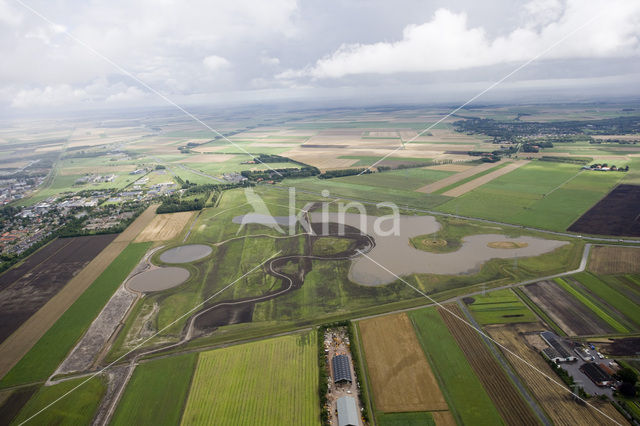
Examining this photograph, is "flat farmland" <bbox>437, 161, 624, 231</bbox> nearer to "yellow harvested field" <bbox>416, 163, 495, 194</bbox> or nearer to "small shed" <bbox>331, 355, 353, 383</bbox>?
"yellow harvested field" <bbox>416, 163, 495, 194</bbox>

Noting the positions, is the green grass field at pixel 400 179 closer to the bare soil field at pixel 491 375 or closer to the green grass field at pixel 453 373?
the green grass field at pixel 453 373

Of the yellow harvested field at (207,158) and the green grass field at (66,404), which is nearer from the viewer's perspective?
the green grass field at (66,404)

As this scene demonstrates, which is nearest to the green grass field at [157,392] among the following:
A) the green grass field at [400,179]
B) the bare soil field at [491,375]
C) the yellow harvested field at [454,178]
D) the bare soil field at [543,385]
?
the bare soil field at [491,375]

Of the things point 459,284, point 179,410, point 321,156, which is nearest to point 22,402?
point 179,410

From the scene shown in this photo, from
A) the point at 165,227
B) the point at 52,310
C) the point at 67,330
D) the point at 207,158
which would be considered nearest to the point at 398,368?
the point at 67,330

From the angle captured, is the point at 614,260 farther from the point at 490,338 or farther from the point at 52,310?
the point at 52,310
